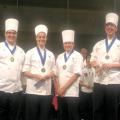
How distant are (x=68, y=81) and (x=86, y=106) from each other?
156 cm

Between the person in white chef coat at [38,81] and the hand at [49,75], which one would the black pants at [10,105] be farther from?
the hand at [49,75]

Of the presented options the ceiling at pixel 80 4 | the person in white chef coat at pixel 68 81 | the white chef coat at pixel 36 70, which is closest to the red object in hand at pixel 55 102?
the person in white chef coat at pixel 68 81

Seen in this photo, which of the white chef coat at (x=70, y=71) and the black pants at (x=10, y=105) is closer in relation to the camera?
the black pants at (x=10, y=105)

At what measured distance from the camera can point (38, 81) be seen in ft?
15.6

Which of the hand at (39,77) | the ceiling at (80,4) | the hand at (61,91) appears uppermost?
the ceiling at (80,4)

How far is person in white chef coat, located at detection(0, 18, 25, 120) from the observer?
467 centimetres

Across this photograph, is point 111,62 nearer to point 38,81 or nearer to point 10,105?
point 38,81

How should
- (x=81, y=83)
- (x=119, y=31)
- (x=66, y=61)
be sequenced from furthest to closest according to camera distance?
(x=119, y=31) < (x=81, y=83) < (x=66, y=61)

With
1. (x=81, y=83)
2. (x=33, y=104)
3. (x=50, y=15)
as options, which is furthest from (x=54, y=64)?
(x=50, y=15)

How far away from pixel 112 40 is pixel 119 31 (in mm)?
2800

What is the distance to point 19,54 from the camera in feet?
15.8

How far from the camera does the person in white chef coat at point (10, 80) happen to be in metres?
4.67

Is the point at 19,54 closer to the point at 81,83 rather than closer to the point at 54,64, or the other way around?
the point at 54,64

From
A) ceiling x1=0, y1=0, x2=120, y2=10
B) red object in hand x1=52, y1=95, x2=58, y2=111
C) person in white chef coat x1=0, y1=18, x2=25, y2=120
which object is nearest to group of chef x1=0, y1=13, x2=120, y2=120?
person in white chef coat x1=0, y1=18, x2=25, y2=120
